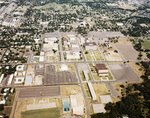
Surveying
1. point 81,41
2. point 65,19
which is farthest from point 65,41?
point 65,19

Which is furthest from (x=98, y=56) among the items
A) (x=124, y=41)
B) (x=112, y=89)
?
(x=124, y=41)

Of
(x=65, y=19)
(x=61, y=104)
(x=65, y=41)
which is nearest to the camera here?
(x=61, y=104)

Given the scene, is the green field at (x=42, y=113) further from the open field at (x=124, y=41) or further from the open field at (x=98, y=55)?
the open field at (x=124, y=41)

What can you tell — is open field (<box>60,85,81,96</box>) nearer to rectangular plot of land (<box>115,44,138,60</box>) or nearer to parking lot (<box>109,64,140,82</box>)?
parking lot (<box>109,64,140,82</box>)

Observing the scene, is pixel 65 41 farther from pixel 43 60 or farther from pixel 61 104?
pixel 61 104

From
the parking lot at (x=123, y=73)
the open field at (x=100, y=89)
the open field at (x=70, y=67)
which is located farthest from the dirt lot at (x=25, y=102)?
the parking lot at (x=123, y=73)

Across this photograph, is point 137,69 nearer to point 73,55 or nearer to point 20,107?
point 73,55

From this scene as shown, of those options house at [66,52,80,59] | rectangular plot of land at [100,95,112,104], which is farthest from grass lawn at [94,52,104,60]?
rectangular plot of land at [100,95,112,104]
